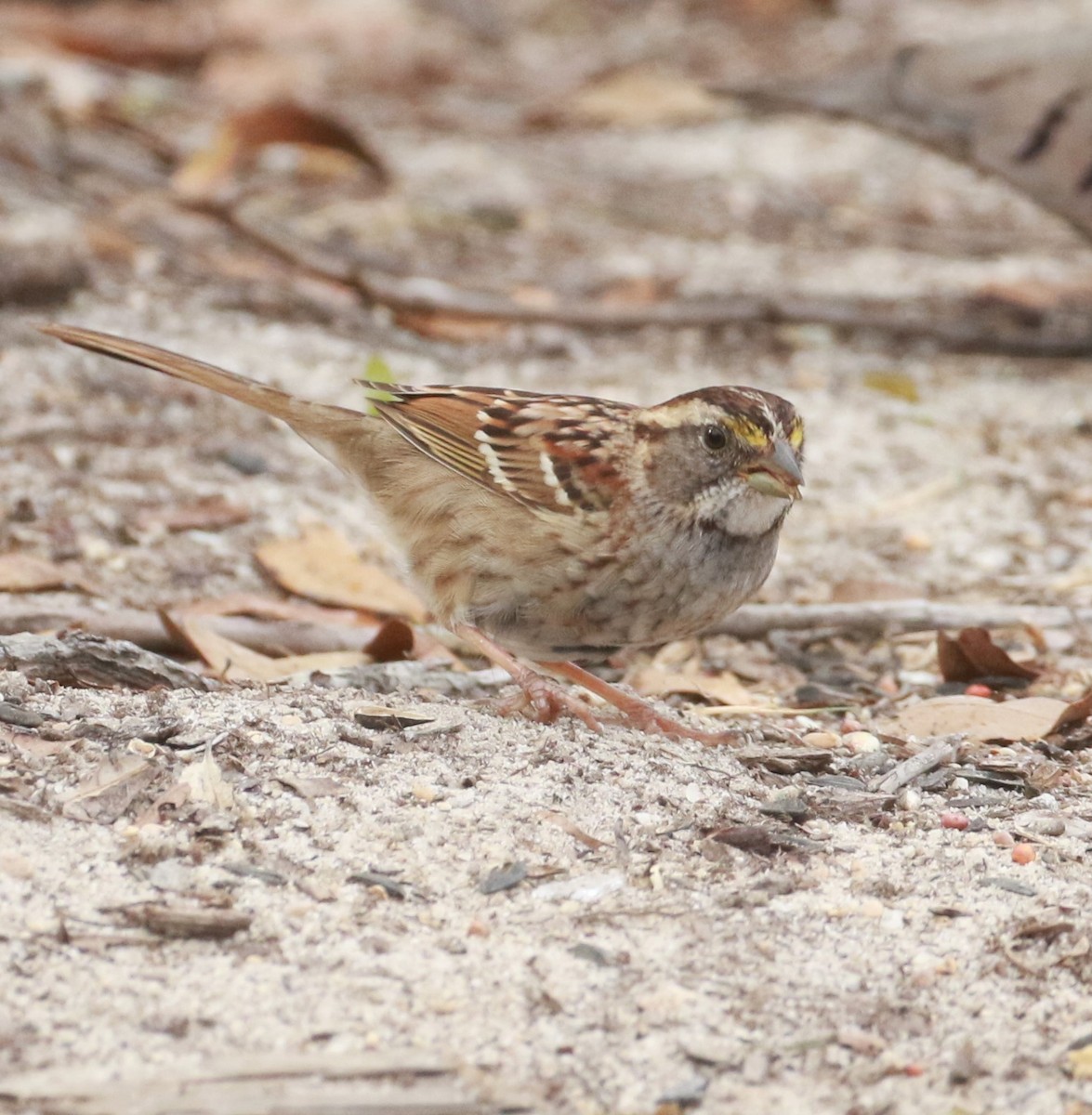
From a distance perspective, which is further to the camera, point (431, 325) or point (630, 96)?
point (630, 96)

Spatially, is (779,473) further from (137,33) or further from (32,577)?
(137,33)

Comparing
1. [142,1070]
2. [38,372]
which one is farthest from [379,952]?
[38,372]

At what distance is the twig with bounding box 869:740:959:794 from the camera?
3486 mm

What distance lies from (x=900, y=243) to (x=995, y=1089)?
6.48 meters

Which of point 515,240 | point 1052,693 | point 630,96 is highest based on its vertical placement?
point 630,96

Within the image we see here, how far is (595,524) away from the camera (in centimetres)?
380

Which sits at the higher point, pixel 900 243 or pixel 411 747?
pixel 900 243

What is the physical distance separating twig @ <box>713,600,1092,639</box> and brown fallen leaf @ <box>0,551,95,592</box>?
1.69 m

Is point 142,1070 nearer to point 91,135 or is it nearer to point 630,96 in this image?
point 91,135

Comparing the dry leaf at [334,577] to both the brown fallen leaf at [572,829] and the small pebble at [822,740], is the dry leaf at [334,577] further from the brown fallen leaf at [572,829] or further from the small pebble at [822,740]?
the brown fallen leaf at [572,829]

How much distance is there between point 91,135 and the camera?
8.24m

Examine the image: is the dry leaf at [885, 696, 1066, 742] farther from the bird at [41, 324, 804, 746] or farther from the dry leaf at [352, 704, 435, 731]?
the dry leaf at [352, 704, 435, 731]

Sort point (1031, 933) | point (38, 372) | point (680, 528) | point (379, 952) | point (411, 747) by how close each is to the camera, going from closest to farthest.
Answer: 1. point (379, 952)
2. point (1031, 933)
3. point (411, 747)
4. point (680, 528)
5. point (38, 372)

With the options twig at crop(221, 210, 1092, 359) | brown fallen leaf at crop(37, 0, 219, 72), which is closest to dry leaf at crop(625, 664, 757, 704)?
twig at crop(221, 210, 1092, 359)
